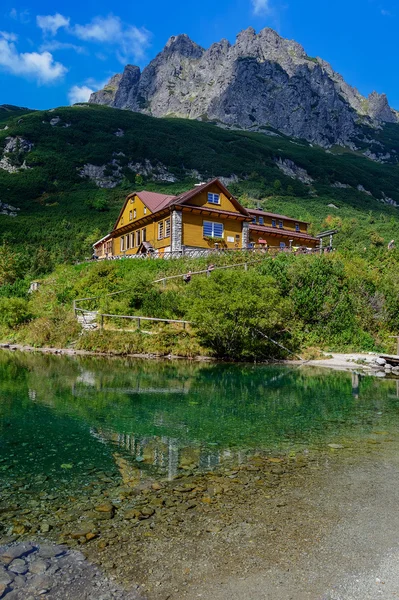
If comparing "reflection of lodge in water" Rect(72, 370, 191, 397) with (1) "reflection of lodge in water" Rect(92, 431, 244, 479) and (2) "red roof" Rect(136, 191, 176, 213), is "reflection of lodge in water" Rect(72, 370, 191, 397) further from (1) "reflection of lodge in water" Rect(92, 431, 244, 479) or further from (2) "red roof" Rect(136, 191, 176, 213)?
(2) "red roof" Rect(136, 191, 176, 213)

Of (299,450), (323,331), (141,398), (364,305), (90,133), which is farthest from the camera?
(90,133)

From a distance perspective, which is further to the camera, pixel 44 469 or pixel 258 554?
pixel 44 469

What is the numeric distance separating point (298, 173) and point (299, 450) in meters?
143

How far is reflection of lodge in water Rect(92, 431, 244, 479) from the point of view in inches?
347

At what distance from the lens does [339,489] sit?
7.57 m

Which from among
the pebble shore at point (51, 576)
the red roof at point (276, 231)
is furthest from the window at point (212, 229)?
the pebble shore at point (51, 576)

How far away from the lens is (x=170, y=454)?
952cm

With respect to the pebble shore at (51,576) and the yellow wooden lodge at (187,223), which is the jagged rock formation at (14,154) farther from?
the pebble shore at (51,576)

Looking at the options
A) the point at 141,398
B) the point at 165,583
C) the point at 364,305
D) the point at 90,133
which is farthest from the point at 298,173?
the point at 165,583

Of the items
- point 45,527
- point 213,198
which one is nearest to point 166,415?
point 45,527

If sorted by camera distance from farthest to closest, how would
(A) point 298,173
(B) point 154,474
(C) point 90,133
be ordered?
(A) point 298,173
(C) point 90,133
(B) point 154,474

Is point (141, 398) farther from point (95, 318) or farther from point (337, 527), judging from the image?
point (95, 318)

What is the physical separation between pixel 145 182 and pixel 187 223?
68521 mm

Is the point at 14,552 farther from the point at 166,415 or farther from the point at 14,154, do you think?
the point at 14,154
